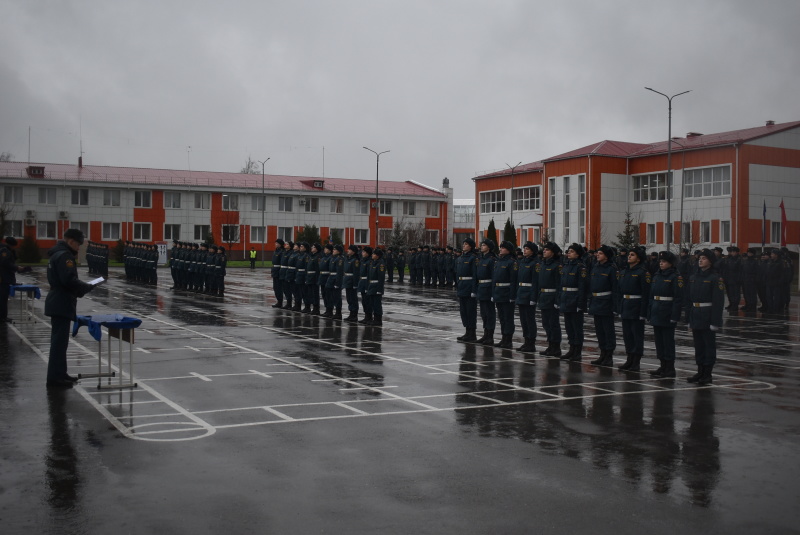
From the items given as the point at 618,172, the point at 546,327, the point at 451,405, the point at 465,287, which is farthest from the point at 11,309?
the point at 618,172

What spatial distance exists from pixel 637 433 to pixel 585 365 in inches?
214

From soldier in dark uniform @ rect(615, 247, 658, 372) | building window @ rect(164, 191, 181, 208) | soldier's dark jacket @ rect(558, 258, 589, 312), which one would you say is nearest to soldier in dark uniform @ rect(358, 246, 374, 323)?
soldier's dark jacket @ rect(558, 258, 589, 312)

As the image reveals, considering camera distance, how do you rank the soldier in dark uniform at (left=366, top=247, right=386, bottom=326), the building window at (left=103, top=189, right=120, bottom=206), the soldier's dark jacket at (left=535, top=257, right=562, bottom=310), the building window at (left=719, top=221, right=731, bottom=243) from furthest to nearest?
the building window at (left=103, top=189, right=120, bottom=206), the building window at (left=719, top=221, right=731, bottom=243), the soldier in dark uniform at (left=366, top=247, right=386, bottom=326), the soldier's dark jacket at (left=535, top=257, right=562, bottom=310)

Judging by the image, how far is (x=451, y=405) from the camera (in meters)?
10.1

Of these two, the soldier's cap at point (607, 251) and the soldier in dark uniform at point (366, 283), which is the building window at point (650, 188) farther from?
the soldier's cap at point (607, 251)

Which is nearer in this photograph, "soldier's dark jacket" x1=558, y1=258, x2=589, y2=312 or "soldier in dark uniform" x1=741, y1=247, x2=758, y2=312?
"soldier's dark jacket" x1=558, y1=258, x2=589, y2=312

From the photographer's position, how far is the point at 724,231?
176 ft

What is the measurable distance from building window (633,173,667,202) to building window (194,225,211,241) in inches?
1529

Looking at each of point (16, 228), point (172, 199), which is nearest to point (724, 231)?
point (172, 199)

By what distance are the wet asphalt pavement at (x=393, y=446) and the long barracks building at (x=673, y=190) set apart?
3827 cm

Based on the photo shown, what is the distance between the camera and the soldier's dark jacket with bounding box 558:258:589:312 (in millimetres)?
14852

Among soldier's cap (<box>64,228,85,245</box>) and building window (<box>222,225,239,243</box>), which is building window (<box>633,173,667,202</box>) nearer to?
building window (<box>222,225,239,243</box>)

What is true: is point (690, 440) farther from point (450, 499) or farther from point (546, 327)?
point (546, 327)

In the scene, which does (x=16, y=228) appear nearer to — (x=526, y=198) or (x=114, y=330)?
(x=526, y=198)
